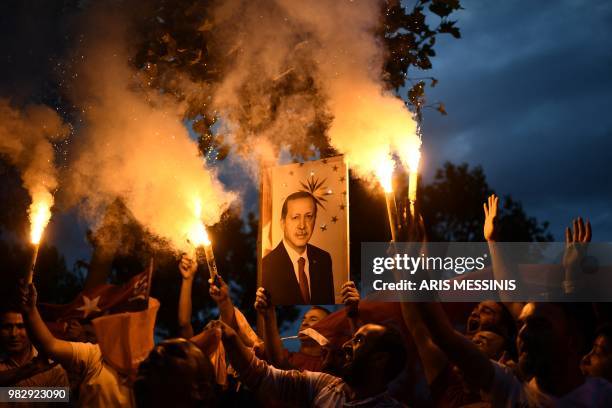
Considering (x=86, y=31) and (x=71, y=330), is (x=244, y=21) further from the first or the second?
(x=71, y=330)

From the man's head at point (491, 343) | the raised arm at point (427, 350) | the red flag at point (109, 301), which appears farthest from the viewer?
the red flag at point (109, 301)

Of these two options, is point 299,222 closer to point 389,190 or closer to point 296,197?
point 296,197

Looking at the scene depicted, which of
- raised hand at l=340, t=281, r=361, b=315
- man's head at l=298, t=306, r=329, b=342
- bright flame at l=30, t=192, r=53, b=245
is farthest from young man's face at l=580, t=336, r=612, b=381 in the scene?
bright flame at l=30, t=192, r=53, b=245

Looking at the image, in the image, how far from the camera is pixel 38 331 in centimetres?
500

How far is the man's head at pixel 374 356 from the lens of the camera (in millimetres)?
3672

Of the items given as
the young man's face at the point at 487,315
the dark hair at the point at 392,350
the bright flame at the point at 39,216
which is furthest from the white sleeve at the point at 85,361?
the young man's face at the point at 487,315

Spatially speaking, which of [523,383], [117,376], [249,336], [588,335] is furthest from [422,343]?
[117,376]

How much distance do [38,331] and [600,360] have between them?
157 inches

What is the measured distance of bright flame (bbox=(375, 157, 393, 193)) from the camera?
169 inches

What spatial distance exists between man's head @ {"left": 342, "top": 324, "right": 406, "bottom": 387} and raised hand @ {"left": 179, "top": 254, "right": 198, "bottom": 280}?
261 centimetres

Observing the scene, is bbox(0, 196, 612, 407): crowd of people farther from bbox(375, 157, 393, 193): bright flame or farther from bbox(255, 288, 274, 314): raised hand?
bbox(375, 157, 393, 193): bright flame

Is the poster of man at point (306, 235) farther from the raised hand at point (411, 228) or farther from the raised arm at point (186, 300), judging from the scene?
the raised hand at point (411, 228)

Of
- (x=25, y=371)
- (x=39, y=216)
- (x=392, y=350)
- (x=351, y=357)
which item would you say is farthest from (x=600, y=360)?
(x=39, y=216)

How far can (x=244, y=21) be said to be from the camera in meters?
6.55
